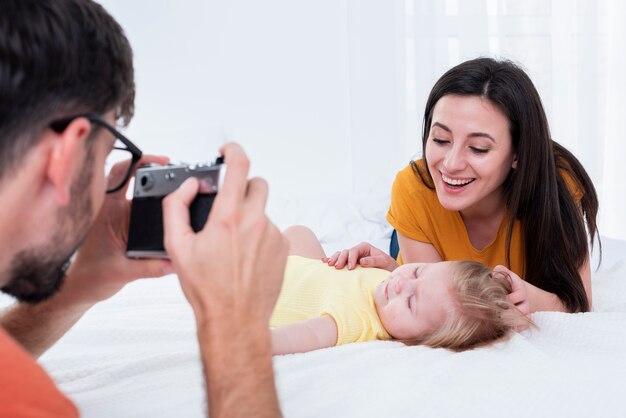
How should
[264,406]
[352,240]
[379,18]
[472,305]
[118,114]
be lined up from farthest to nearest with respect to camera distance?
1. [379,18]
2. [352,240]
3. [472,305]
4. [118,114]
5. [264,406]

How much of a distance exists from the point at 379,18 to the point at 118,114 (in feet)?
9.21

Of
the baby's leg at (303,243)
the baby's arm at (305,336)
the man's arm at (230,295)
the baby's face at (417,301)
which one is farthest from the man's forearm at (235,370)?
A: the baby's leg at (303,243)

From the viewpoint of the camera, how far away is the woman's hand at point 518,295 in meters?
1.45

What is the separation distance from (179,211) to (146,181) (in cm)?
18

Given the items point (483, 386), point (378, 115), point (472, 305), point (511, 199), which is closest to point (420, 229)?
Result: point (511, 199)

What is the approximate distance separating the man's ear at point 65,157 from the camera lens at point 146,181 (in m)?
0.19

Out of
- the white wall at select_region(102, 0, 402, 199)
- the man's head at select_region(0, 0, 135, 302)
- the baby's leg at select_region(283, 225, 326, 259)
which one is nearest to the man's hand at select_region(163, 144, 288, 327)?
the man's head at select_region(0, 0, 135, 302)

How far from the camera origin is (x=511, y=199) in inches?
68.0

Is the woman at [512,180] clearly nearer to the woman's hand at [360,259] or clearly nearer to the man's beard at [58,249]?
the woman's hand at [360,259]

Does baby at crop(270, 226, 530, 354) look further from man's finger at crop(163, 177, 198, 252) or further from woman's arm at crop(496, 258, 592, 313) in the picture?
man's finger at crop(163, 177, 198, 252)

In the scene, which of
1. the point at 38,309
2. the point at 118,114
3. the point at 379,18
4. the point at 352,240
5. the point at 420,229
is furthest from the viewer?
the point at 379,18

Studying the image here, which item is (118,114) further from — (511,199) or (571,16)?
(571,16)

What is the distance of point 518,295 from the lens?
4.81 feet

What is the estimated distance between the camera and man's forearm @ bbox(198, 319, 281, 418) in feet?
2.40
